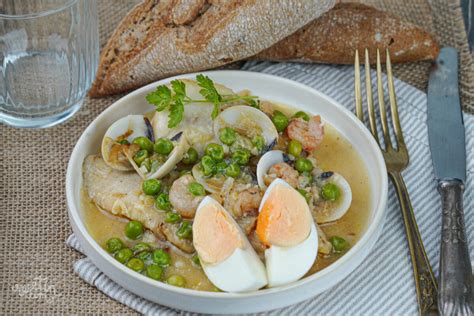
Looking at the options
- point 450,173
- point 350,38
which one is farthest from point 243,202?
point 350,38

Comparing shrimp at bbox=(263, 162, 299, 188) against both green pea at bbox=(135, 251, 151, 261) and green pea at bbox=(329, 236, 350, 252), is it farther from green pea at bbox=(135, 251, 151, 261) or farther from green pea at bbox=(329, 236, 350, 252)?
green pea at bbox=(135, 251, 151, 261)

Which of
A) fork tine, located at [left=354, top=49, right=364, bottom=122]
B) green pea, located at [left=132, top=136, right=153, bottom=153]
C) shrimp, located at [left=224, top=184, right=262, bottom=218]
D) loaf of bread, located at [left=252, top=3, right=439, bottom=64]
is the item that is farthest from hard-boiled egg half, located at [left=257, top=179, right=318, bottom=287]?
loaf of bread, located at [left=252, top=3, right=439, bottom=64]

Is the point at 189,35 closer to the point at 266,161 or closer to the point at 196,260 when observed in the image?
the point at 266,161

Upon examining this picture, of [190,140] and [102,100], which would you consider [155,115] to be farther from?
[102,100]

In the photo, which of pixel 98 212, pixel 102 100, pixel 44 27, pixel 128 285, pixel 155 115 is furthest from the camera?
pixel 102 100

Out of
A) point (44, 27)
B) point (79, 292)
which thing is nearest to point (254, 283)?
point (79, 292)

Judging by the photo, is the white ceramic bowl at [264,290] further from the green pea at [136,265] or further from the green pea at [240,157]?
the green pea at [240,157]
